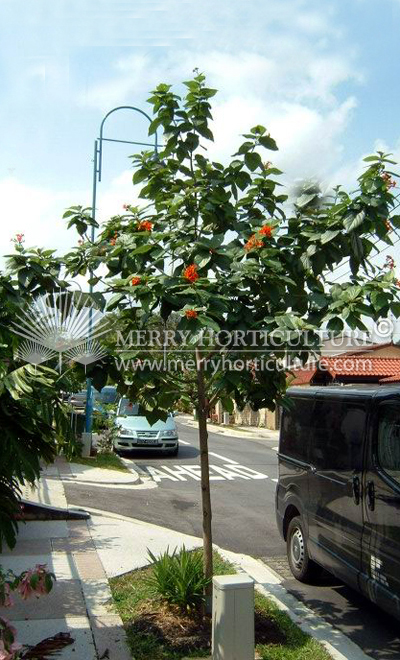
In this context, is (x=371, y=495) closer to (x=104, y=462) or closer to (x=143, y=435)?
(x=104, y=462)

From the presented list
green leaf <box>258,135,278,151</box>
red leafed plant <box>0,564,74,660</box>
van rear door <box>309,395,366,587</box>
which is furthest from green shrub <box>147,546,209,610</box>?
green leaf <box>258,135,278,151</box>

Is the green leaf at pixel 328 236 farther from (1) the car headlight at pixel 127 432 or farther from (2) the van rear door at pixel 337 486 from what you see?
(1) the car headlight at pixel 127 432

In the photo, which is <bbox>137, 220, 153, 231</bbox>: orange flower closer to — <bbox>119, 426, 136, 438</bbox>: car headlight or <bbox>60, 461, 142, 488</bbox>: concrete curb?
<bbox>60, 461, 142, 488</bbox>: concrete curb

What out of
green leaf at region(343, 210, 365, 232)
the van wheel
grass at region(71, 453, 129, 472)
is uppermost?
green leaf at region(343, 210, 365, 232)

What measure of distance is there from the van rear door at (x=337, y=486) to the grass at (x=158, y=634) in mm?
738

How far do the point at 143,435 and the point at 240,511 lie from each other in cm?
782

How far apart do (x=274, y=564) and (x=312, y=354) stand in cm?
412

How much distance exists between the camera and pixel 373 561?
18.3 ft

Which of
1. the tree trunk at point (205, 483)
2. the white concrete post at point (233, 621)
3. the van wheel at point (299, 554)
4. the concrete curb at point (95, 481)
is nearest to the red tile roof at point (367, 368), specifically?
the concrete curb at point (95, 481)

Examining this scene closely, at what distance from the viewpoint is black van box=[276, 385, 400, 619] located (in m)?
5.43

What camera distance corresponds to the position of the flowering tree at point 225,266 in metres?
4.82

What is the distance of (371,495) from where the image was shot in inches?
223

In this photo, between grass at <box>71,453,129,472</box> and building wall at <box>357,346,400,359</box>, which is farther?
building wall at <box>357,346,400,359</box>

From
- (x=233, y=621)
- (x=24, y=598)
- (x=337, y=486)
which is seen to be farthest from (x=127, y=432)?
(x=24, y=598)
